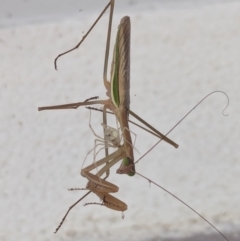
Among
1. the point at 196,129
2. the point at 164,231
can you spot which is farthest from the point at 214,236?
the point at 196,129

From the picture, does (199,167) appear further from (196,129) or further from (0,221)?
(0,221)

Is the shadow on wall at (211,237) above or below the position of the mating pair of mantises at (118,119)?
below

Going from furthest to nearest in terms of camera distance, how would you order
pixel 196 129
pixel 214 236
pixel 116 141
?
1. pixel 196 129
2. pixel 214 236
3. pixel 116 141

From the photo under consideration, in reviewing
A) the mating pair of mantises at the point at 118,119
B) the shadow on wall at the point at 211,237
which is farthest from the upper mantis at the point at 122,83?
the shadow on wall at the point at 211,237

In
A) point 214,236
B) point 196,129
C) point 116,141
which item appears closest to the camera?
point 116,141

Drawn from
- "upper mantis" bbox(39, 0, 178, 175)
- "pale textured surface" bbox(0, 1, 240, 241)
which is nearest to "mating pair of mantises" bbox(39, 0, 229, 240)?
→ "upper mantis" bbox(39, 0, 178, 175)

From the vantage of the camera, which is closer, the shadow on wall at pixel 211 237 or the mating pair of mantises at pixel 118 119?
the mating pair of mantises at pixel 118 119

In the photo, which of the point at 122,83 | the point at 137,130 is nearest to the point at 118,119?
the point at 122,83

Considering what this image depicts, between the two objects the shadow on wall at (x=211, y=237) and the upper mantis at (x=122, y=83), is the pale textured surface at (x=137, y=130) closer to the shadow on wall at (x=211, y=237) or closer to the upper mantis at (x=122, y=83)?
the shadow on wall at (x=211, y=237)
